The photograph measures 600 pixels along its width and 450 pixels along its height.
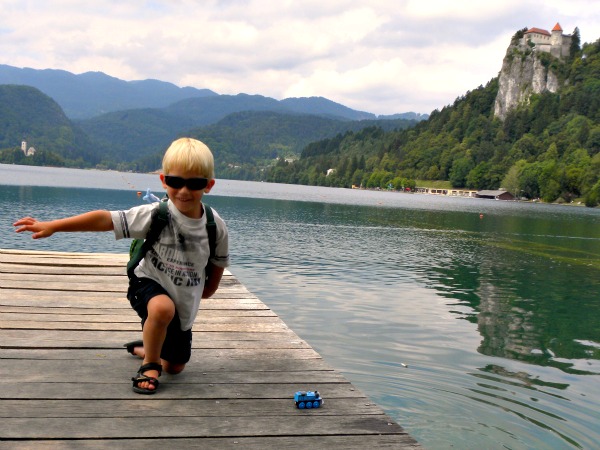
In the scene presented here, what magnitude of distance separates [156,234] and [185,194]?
39cm

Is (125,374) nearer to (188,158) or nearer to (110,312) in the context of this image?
(188,158)


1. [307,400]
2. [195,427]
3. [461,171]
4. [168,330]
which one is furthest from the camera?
[461,171]

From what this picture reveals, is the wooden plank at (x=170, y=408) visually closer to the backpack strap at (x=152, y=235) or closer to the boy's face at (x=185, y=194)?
the backpack strap at (x=152, y=235)

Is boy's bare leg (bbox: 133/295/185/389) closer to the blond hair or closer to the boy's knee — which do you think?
the boy's knee

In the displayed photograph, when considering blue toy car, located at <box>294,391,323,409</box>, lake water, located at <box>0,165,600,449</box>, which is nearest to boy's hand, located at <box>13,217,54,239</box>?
blue toy car, located at <box>294,391,323,409</box>

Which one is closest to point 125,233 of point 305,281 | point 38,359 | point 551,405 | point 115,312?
point 38,359

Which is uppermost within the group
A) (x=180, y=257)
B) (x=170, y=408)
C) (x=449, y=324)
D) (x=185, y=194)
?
(x=185, y=194)

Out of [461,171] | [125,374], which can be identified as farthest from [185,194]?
[461,171]

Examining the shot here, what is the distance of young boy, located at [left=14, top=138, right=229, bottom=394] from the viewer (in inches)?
170

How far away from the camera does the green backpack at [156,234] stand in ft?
14.6

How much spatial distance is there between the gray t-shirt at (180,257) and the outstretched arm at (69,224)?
0.26m

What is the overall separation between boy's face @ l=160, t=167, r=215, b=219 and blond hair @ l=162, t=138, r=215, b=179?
1.3 inches

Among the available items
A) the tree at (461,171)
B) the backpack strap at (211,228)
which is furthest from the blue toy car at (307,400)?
the tree at (461,171)

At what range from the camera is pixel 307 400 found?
13.7 ft
